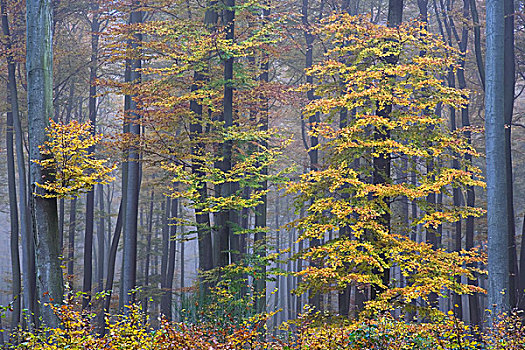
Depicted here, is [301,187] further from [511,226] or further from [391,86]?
[511,226]

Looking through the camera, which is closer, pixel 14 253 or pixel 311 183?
pixel 311 183

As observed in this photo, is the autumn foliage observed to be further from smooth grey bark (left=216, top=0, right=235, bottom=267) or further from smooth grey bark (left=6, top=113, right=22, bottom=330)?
smooth grey bark (left=6, top=113, right=22, bottom=330)

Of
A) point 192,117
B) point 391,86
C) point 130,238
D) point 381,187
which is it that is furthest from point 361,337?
point 130,238

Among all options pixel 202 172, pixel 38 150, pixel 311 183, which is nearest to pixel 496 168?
pixel 311 183

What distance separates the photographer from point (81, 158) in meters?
7.91

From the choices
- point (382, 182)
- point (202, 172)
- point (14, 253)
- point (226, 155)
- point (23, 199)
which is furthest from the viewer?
point (14, 253)

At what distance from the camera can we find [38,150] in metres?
8.27

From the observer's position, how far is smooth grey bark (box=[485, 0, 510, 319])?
9789mm

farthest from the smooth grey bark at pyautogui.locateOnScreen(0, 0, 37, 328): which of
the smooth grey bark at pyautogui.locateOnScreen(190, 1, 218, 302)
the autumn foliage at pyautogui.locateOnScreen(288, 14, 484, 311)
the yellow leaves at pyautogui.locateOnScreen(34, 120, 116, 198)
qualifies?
the autumn foliage at pyautogui.locateOnScreen(288, 14, 484, 311)

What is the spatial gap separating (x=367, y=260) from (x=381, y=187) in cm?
149

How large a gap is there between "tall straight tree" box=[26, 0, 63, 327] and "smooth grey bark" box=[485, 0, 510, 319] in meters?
8.27

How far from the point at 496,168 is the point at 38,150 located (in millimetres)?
8875

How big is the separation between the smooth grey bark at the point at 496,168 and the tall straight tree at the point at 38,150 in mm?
8272

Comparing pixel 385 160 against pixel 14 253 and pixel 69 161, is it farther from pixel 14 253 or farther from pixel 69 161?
pixel 14 253
